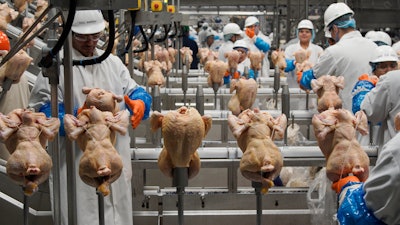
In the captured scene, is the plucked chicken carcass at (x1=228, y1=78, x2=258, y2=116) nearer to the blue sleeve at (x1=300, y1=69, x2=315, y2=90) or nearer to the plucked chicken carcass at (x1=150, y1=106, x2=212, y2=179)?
the blue sleeve at (x1=300, y1=69, x2=315, y2=90)

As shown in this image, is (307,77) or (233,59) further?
(233,59)

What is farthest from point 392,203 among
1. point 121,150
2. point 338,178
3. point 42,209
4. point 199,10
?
point 199,10

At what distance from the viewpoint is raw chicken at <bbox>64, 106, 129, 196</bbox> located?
2.36 metres

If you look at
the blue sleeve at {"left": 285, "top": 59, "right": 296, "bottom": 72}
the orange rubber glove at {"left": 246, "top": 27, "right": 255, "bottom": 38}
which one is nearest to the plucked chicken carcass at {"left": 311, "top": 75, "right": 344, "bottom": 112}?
the blue sleeve at {"left": 285, "top": 59, "right": 296, "bottom": 72}

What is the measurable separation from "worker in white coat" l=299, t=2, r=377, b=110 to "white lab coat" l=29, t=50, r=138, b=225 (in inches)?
73.5

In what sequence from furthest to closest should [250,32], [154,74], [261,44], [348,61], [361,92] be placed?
[250,32]
[261,44]
[154,74]
[348,61]
[361,92]

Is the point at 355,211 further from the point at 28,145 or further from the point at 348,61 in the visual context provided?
the point at 348,61

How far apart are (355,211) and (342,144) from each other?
52 centimetres

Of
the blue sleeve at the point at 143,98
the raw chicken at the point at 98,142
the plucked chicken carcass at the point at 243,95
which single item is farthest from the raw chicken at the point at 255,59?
the raw chicken at the point at 98,142

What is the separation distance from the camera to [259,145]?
2467mm

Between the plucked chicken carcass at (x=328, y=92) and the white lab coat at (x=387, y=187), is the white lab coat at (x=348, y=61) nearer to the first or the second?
the plucked chicken carcass at (x=328, y=92)

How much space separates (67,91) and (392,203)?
122 centimetres

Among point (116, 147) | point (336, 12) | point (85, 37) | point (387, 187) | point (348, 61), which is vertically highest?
point (336, 12)

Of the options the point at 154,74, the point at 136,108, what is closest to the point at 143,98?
the point at 136,108
